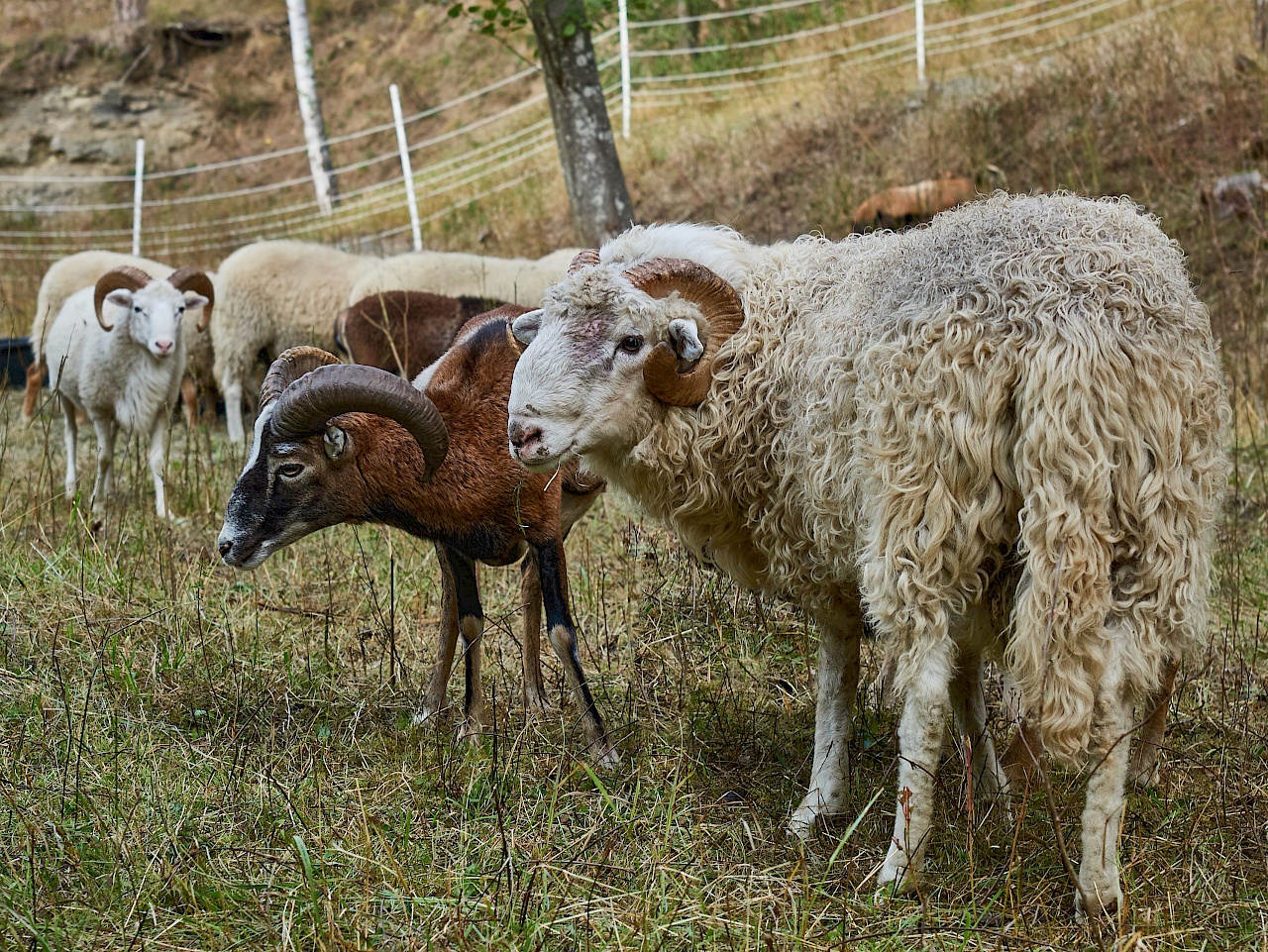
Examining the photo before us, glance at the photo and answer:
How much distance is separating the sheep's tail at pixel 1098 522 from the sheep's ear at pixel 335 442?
2419 mm

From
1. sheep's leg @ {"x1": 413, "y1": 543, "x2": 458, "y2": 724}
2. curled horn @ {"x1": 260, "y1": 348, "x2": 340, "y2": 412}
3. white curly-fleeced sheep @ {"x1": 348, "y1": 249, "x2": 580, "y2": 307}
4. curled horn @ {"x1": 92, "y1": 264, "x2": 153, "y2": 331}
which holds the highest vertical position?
curled horn @ {"x1": 260, "y1": 348, "x2": 340, "y2": 412}

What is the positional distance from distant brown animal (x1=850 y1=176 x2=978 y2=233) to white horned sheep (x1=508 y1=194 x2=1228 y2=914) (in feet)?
22.4

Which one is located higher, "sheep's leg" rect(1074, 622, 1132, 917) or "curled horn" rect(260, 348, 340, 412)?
"curled horn" rect(260, 348, 340, 412)

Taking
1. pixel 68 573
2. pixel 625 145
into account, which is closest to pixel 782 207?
pixel 625 145

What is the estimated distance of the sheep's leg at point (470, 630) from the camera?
4359mm

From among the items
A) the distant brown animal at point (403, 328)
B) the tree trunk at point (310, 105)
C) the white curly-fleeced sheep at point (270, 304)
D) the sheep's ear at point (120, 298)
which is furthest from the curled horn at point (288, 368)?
the tree trunk at point (310, 105)

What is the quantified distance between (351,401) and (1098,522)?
2466 mm

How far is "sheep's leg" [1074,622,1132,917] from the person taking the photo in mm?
2846

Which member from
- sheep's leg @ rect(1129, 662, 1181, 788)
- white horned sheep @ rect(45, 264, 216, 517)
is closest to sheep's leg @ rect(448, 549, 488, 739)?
sheep's leg @ rect(1129, 662, 1181, 788)

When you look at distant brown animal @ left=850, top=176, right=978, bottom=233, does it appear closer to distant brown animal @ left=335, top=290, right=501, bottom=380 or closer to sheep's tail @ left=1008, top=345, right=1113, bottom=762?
distant brown animal @ left=335, top=290, right=501, bottom=380

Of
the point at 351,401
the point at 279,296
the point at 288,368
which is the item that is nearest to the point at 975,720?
the point at 351,401

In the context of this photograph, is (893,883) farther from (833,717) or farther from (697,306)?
(697,306)

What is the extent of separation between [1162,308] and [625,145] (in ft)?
43.7

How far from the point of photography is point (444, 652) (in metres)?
4.68
